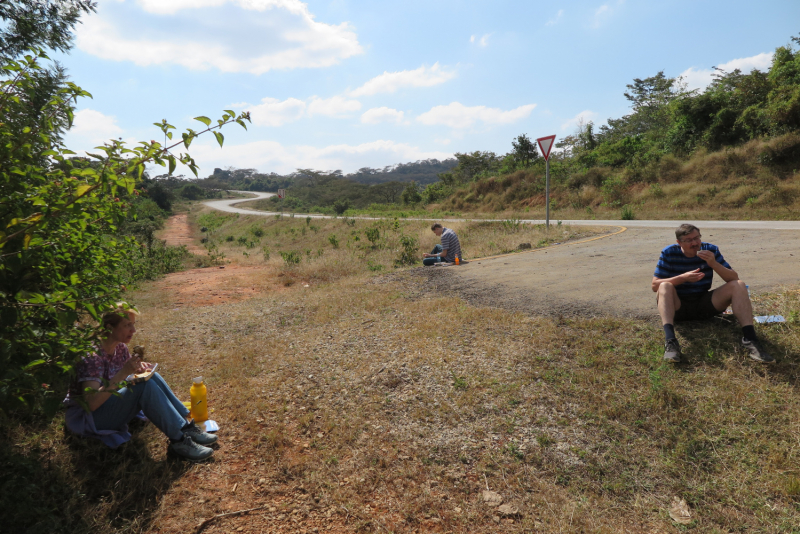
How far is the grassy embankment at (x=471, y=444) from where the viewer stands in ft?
9.08

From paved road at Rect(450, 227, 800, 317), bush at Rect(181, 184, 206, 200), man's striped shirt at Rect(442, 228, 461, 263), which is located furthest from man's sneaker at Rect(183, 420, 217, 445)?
bush at Rect(181, 184, 206, 200)

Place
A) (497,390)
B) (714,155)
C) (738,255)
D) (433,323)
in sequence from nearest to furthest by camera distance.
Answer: (497,390) → (433,323) → (738,255) → (714,155)

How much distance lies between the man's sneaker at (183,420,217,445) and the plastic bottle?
307 mm

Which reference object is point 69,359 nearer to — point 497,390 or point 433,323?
point 497,390

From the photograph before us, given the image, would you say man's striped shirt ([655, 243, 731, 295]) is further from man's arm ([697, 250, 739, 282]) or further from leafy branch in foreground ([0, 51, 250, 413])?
leafy branch in foreground ([0, 51, 250, 413])

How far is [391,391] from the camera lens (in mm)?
4301

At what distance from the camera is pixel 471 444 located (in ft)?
11.2

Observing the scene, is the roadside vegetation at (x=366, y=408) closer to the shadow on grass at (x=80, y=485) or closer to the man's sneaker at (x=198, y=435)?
the shadow on grass at (x=80, y=485)

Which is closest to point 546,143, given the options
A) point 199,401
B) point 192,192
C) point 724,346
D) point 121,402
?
point 724,346

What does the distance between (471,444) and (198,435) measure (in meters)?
2.15

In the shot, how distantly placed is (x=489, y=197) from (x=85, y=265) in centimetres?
3035

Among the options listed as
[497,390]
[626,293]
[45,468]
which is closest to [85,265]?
[45,468]

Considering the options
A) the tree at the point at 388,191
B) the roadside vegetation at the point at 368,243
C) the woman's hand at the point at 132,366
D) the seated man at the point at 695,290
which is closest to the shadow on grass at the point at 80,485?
the woman's hand at the point at 132,366

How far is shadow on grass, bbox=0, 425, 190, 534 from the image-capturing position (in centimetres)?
262
